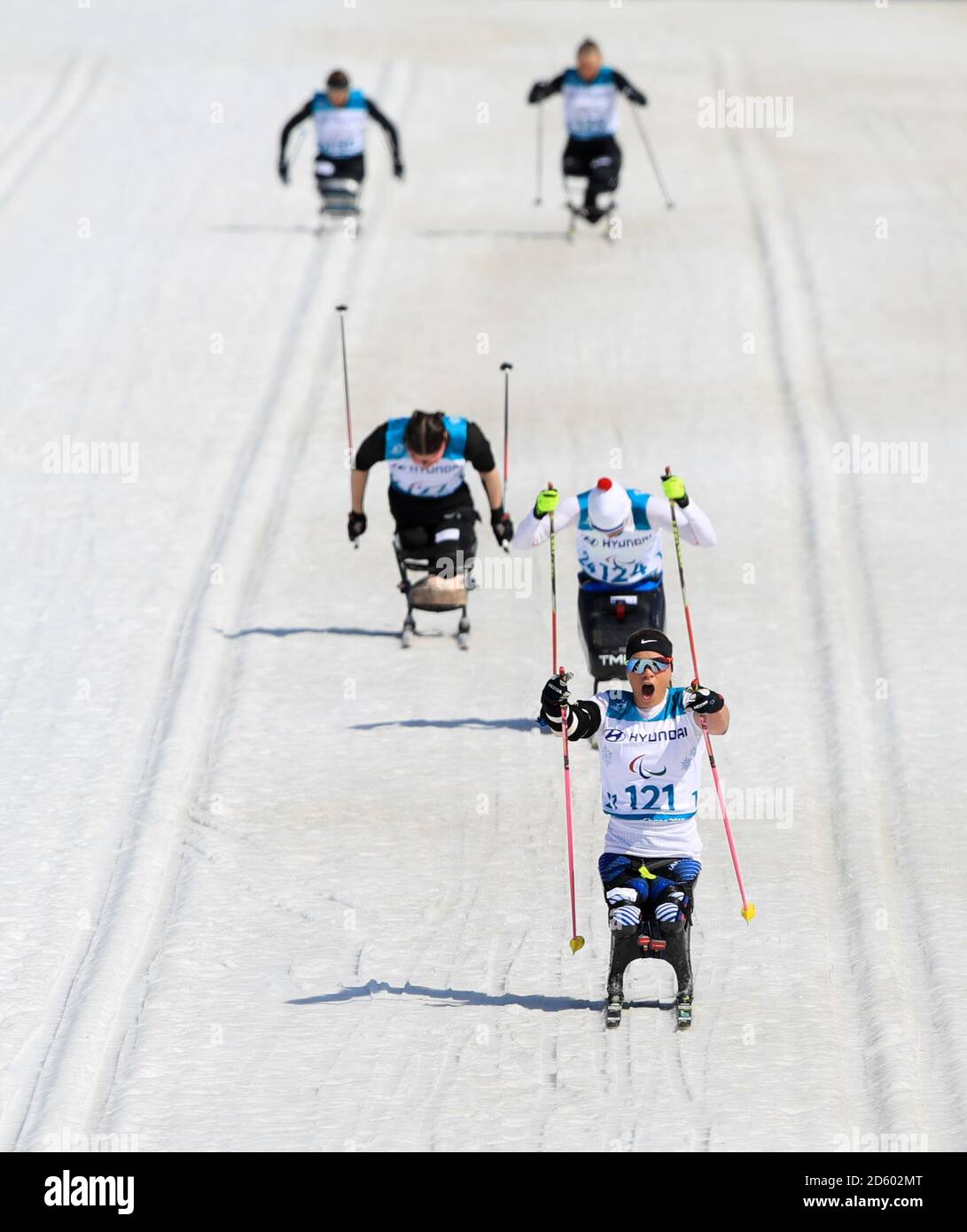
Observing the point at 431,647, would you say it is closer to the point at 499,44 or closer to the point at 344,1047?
the point at 344,1047

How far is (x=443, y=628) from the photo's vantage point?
14.9 meters

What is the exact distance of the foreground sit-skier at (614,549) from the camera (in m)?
12.0

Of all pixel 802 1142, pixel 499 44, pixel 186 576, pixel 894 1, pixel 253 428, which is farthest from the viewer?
pixel 894 1

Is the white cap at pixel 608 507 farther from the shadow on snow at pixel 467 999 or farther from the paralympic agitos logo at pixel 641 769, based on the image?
the shadow on snow at pixel 467 999

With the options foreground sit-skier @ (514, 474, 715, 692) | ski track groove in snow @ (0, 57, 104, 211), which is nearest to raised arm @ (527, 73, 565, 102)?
ski track groove in snow @ (0, 57, 104, 211)

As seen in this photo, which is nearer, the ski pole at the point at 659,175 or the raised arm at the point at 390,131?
the raised arm at the point at 390,131

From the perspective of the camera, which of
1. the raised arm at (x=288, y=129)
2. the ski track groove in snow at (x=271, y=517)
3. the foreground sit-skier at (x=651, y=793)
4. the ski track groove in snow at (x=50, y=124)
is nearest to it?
the foreground sit-skier at (x=651, y=793)

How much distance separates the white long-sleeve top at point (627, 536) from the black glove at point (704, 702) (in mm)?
2890

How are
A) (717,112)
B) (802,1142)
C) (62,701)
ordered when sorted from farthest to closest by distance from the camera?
(717,112) < (62,701) < (802,1142)

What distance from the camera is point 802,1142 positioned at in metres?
8.66

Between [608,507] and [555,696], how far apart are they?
2752 millimetres

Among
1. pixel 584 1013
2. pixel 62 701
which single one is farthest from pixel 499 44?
pixel 584 1013

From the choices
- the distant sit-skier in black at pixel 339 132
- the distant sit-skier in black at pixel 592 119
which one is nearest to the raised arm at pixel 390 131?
the distant sit-skier in black at pixel 339 132

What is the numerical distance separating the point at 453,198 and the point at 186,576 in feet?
33.6
